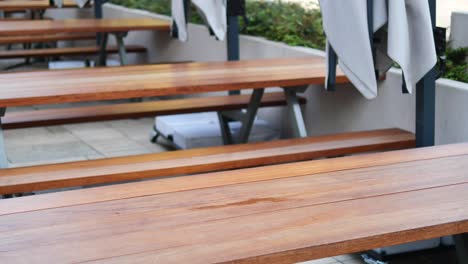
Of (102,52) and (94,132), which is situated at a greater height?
(102,52)

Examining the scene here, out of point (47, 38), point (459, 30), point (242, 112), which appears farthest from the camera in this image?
point (47, 38)

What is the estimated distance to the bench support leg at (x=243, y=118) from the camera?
4.88 meters

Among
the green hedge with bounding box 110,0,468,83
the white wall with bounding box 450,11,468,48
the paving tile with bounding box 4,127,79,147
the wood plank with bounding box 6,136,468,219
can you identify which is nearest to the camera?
the wood plank with bounding box 6,136,468,219

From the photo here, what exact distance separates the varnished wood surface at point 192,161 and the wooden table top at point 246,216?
3.26 ft

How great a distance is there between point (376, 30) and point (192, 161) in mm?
1073

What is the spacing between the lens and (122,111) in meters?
4.98

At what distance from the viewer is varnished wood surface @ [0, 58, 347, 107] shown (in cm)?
378

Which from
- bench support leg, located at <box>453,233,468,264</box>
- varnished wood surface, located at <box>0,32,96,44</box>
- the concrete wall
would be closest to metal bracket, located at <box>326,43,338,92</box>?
the concrete wall

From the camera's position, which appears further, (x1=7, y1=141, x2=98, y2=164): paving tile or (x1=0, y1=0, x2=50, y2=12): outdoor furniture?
(x1=0, y1=0, x2=50, y2=12): outdoor furniture

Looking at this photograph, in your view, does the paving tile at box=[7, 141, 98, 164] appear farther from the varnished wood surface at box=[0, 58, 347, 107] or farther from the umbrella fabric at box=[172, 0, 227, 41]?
the umbrella fabric at box=[172, 0, 227, 41]

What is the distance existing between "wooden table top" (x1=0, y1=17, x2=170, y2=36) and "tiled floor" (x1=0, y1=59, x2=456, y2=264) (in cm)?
80

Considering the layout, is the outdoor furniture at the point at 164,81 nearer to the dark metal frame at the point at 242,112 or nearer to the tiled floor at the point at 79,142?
the dark metal frame at the point at 242,112

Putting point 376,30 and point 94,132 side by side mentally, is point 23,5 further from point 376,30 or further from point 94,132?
point 376,30

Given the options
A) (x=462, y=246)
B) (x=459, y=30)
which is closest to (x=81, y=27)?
(x=459, y=30)
